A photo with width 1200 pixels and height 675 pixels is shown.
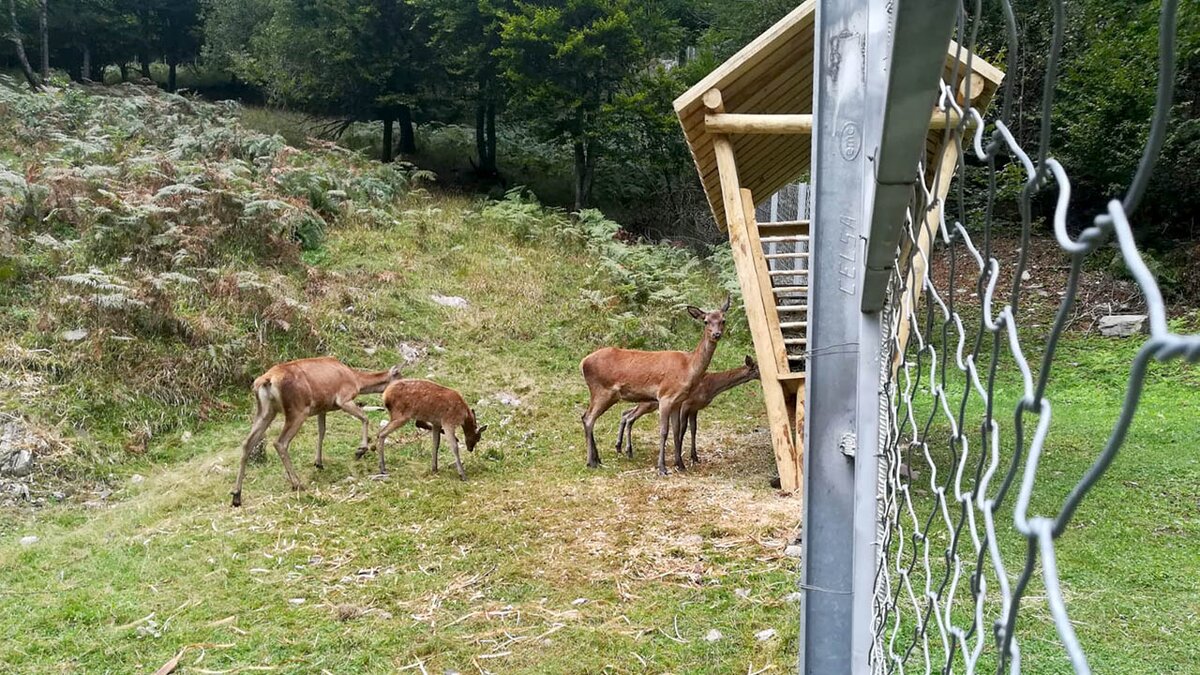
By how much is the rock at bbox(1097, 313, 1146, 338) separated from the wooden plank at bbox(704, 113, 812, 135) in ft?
23.5

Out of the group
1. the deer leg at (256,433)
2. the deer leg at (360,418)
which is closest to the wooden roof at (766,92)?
the deer leg at (360,418)

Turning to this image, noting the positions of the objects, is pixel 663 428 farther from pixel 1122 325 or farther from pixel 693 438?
pixel 1122 325

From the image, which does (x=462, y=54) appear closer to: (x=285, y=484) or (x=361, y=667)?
(x=285, y=484)

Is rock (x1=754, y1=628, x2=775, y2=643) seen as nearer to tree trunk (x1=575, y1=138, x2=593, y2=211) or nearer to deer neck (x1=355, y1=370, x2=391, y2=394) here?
deer neck (x1=355, y1=370, x2=391, y2=394)

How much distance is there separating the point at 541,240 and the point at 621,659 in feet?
39.0

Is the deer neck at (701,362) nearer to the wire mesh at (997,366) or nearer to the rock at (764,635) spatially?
the rock at (764,635)

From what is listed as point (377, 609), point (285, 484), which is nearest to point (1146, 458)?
point (377, 609)

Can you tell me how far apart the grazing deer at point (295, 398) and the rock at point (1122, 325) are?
31.4 ft

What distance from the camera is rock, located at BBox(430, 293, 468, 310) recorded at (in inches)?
464

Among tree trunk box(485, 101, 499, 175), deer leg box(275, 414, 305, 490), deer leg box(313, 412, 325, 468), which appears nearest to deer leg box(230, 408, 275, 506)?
deer leg box(275, 414, 305, 490)

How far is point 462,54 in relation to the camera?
63.7 ft

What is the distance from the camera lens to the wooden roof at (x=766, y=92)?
640cm

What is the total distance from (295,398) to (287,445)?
0.37 meters

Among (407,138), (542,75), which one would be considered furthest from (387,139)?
(542,75)
